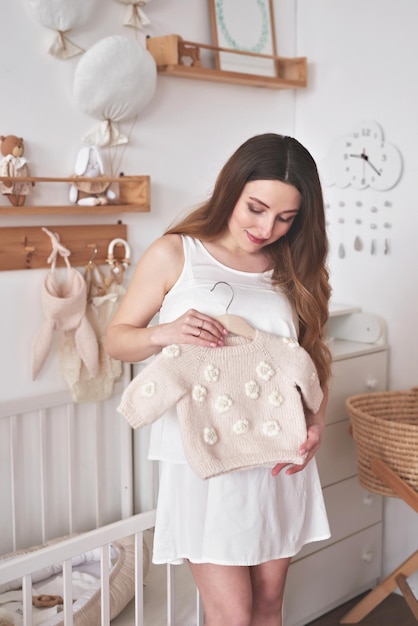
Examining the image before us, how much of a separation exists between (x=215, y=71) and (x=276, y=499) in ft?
5.04

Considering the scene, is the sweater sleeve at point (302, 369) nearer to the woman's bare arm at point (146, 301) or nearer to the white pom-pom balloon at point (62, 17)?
the woman's bare arm at point (146, 301)

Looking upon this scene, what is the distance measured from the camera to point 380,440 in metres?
2.28

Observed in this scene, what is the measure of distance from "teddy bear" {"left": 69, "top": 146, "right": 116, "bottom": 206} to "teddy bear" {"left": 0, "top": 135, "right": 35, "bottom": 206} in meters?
0.18

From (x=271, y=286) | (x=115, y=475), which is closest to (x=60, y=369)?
(x=115, y=475)

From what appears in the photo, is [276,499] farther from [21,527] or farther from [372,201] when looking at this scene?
[372,201]

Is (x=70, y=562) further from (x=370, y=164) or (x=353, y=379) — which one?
(x=370, y=164)

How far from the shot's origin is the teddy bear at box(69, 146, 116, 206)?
92.2 inches

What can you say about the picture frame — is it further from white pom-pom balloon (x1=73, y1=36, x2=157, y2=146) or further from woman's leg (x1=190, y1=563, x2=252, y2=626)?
woman's leg (x1=190, y1=563, x2=252, y2=626)

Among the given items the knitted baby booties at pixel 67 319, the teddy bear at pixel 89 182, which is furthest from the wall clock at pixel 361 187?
the knitted baby booties at pixel 67 319

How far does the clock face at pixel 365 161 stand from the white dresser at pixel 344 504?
45cm

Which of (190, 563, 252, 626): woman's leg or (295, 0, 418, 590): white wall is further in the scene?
(295, 0, 418, 590): white wall

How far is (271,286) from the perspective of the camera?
168cm

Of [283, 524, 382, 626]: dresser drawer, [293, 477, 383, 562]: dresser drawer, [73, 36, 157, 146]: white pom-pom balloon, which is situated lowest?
[283, 524, 382, 626]: dresser drawer

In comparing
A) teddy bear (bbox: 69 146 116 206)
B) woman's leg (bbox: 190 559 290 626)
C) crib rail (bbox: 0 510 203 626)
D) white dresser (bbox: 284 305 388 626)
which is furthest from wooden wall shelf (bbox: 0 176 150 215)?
woman's leg (bbox: 190 559 290 626)
